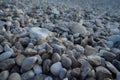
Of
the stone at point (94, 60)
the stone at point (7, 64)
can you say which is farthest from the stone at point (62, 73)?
the stone at point (7, 64)

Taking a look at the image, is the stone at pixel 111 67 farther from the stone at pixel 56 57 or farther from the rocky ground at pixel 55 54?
the stone at pixel 56 57

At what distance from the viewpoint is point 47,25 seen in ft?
7.62

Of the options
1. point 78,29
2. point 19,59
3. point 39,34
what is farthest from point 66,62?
point 78,29

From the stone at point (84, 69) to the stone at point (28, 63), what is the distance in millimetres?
307

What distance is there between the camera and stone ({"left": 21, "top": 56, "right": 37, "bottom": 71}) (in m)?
1.51

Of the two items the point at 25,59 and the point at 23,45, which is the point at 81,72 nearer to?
the point at 25,59

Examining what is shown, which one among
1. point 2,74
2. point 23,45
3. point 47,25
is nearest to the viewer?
point 2,74

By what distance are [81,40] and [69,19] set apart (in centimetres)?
92

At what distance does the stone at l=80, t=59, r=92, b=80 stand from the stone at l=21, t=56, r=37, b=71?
307 millimetres

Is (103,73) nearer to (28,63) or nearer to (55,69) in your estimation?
(55,69)

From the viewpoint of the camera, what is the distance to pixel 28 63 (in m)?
1.52

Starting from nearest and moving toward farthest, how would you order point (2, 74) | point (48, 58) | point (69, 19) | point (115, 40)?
point (2, 74) < point (48, 58) < point (115, 40) < point (69, 19)

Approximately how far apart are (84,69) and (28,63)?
35cm

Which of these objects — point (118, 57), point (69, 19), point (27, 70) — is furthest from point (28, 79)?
point (69, 19)
